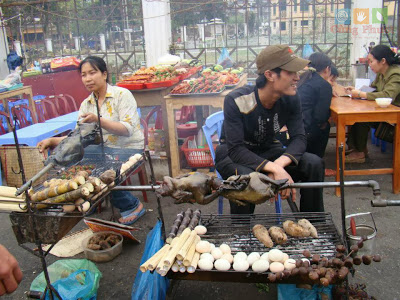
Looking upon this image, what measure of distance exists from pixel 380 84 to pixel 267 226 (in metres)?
3.64

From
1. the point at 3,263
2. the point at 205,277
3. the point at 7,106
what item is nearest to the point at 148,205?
the point at 205,277

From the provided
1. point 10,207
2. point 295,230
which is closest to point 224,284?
point 295,230

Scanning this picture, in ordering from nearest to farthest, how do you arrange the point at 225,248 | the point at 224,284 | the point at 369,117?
the point at 225,248
the point at 224,284
the point at 369,117

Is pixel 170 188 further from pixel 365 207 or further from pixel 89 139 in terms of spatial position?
pixel 365 207

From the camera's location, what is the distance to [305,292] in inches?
96.2

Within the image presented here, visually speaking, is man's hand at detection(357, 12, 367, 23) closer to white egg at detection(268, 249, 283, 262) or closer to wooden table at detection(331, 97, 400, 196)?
wooden table at detection(331, 97, 400, 196)

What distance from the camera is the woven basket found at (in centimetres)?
499

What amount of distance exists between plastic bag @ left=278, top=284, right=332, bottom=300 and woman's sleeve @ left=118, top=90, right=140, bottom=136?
2432 mm

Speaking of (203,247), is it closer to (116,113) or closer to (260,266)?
(260,266)

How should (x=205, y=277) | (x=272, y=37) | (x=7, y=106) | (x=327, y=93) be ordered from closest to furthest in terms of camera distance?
(x=205, y=277), (x=327, y=93), (x=7, y=106), (x=272, y=37)

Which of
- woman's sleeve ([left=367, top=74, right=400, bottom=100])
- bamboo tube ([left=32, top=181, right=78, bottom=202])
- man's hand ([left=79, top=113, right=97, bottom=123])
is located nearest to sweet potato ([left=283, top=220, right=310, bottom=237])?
bamboo tube ([left=32, top=181, right=78, bottom=202])

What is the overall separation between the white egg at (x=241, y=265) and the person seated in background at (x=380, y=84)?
3658 mm

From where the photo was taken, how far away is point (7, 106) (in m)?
7.40

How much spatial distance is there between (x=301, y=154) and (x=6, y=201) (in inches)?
94.1
